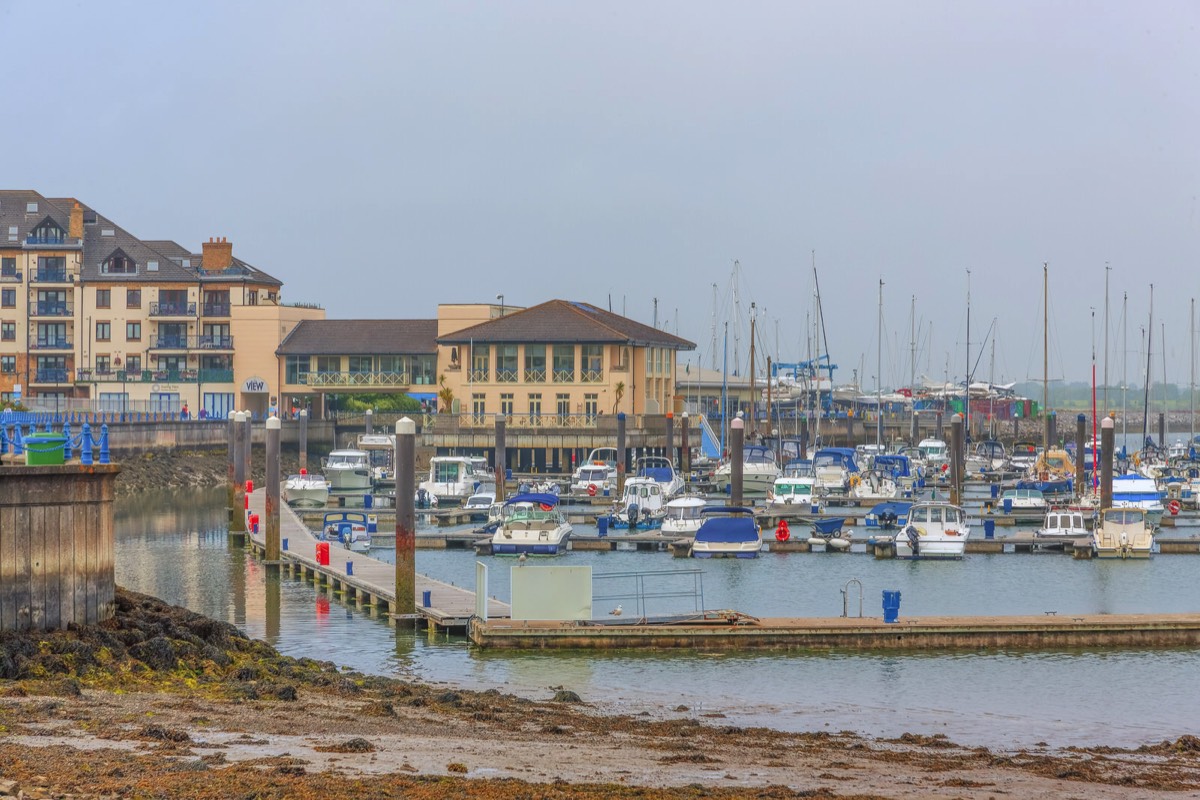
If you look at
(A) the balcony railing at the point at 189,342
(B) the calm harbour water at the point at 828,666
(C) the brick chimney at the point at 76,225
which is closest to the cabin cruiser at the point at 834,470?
(B) the calm harbour water at the point at 828,666

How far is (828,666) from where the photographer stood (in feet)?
107

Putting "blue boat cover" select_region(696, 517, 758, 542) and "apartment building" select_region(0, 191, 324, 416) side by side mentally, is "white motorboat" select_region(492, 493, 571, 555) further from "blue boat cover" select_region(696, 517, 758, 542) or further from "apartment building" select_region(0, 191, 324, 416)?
"apartment building" select_region(0, 191, 324, 416)

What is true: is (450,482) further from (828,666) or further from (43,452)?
(43,452)

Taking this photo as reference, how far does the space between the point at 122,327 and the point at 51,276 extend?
19.2 feet

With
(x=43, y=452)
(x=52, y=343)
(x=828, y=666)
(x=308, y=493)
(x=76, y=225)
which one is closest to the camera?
(x=43, y=452)

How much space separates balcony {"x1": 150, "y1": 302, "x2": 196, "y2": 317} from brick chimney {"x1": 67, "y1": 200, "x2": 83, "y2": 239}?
23.4 feet

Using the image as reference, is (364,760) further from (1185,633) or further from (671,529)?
(671,529)

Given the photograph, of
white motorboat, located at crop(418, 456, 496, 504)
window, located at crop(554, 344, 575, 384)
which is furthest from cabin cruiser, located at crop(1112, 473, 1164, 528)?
window, located at crop(554, 344, 575, 384)

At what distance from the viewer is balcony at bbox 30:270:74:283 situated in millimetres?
113375

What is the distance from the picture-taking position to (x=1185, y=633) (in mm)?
34938

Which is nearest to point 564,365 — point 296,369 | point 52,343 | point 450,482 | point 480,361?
point 480,361

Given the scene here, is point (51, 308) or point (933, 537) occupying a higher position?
point (51, 308)

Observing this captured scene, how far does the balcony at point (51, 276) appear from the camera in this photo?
113375mm

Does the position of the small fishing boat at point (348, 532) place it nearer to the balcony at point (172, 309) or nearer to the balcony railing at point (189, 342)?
the balcony railing at point (189, 342)
